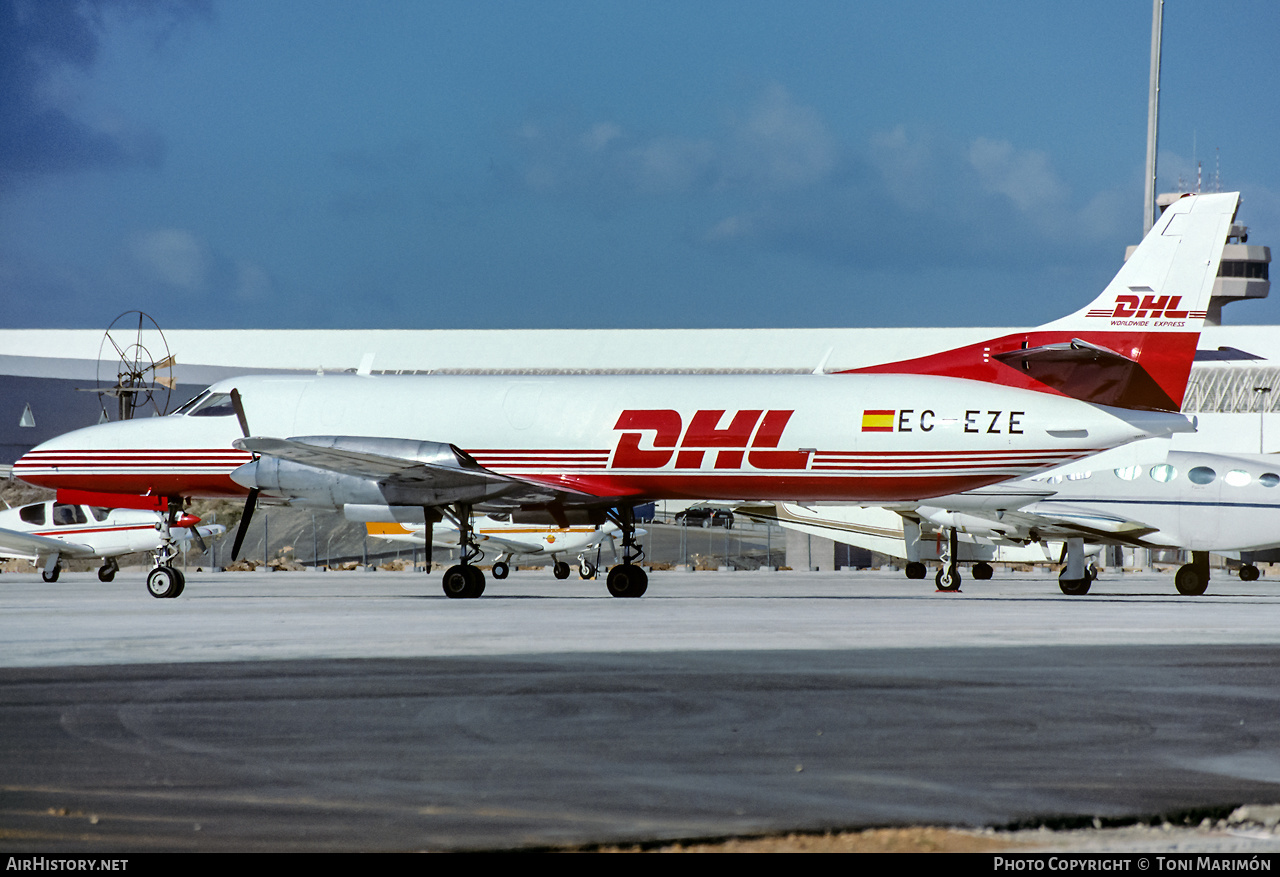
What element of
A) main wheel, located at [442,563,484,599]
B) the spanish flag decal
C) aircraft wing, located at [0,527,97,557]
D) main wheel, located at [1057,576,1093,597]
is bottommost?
main wheel, located at [1057,576,1093,597]

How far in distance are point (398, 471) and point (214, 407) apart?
5.68m

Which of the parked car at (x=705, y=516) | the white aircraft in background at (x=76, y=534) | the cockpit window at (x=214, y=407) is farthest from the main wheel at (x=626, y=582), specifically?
the parked car at (x=705, y=516)

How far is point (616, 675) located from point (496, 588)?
61.0ft

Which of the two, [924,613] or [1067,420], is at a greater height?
[1067,420]

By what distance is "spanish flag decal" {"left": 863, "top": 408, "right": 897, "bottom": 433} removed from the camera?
2262 cm

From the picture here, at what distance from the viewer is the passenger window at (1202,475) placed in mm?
27250

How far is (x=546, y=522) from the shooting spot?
2539cm

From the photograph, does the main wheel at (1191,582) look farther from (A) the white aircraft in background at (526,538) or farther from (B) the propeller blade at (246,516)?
(B) the propeller blade at (246,516)

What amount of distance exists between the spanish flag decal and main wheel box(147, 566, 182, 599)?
13.3 metres

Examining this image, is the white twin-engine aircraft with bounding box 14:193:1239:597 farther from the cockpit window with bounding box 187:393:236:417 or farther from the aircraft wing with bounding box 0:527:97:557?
the aircraft wing with bounding box 0:527:97:557

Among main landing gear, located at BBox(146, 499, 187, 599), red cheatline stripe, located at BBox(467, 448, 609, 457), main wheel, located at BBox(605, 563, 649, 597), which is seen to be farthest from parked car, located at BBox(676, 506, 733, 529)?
main landing gear, located at BBox(146, 499, 187, 599)

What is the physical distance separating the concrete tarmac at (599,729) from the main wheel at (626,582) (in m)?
7.78
